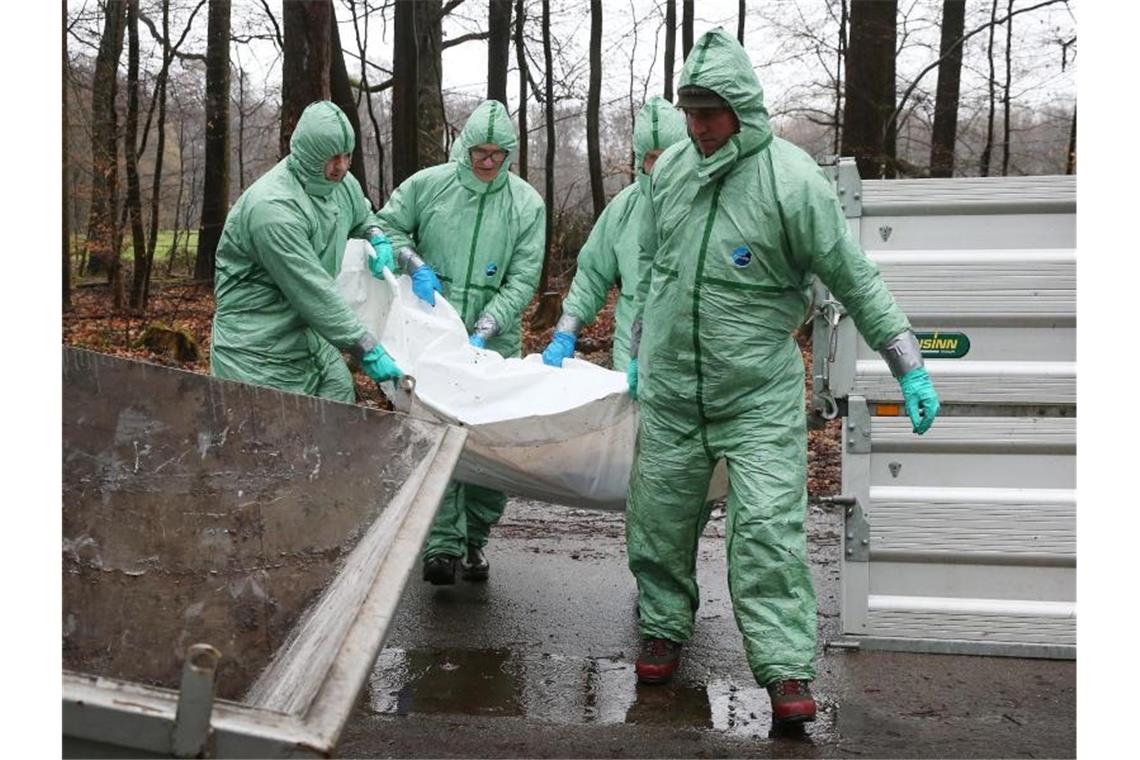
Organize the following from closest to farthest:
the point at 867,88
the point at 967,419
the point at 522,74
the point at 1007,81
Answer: the point at 967,419 → the point at 867,88 → the point at 522,74 → the point at 1007,81

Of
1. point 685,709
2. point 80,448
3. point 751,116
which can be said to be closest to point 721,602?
point 685,709

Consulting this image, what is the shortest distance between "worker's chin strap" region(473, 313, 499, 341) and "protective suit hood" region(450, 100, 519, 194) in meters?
0.55

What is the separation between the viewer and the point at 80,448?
12.2 ft

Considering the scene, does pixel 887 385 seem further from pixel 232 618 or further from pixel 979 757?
pixel 232 618

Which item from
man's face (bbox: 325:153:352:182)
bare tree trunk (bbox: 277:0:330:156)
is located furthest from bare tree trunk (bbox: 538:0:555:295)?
man's face (bbox: 325:153:352:182)

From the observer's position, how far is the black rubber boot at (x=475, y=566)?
18.6ft

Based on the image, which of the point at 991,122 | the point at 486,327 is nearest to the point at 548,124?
the point at 991,122

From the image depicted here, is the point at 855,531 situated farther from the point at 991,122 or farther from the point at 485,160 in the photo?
the point at 991,122

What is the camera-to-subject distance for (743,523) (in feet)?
13.1

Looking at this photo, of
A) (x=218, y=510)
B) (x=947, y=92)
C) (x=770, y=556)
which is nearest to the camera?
(x=218, y=510)

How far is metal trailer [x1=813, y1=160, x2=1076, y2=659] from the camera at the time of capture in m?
4.33

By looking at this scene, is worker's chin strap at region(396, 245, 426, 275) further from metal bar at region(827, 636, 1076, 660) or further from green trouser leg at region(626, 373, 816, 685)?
metal bar at region(827, 636, 1076, 660)

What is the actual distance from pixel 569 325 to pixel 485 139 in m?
0.87

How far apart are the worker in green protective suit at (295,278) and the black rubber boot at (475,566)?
0.91 m
